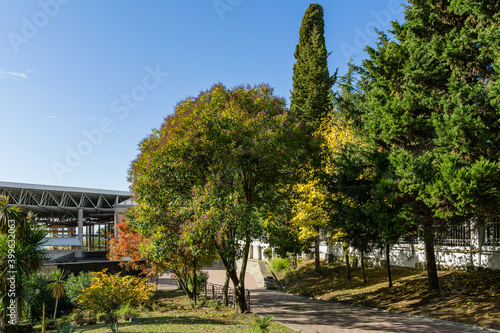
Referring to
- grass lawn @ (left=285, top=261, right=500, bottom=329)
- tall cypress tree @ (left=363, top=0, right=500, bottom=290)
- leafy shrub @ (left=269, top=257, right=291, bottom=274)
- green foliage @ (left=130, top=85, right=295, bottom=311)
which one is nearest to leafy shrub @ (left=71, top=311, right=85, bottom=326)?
green foliage @ (left=130, top=85, right=295, bottom=311)

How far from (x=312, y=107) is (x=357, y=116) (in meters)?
13.1

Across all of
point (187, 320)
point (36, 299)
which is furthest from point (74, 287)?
point (187, 320)

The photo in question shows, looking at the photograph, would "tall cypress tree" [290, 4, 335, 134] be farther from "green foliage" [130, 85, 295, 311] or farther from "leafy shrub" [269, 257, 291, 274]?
"green foliage" [130, 85, 295, 311]

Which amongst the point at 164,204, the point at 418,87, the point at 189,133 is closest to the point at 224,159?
the point at 189,133

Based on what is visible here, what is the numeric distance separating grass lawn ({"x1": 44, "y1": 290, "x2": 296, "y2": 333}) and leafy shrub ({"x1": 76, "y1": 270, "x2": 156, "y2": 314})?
0.74 metres

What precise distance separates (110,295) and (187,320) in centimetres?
397

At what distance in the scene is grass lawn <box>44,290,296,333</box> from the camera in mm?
10406

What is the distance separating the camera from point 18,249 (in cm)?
1194

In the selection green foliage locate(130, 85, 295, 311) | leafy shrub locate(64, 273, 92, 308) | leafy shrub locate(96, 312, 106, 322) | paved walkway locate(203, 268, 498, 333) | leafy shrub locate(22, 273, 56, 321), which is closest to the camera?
paved walkway locate(203, 268, 498, 333)

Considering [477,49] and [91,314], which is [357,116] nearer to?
[477,49]

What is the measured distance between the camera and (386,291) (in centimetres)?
1585

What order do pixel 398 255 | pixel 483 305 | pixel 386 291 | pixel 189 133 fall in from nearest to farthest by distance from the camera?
pixel 483 305
pixel 189 133
pixel 386 291
pixel 398 255

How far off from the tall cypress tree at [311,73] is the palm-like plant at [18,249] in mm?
20677

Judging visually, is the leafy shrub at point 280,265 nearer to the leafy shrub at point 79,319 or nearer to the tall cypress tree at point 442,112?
the tall cypress tree at point 442,112
